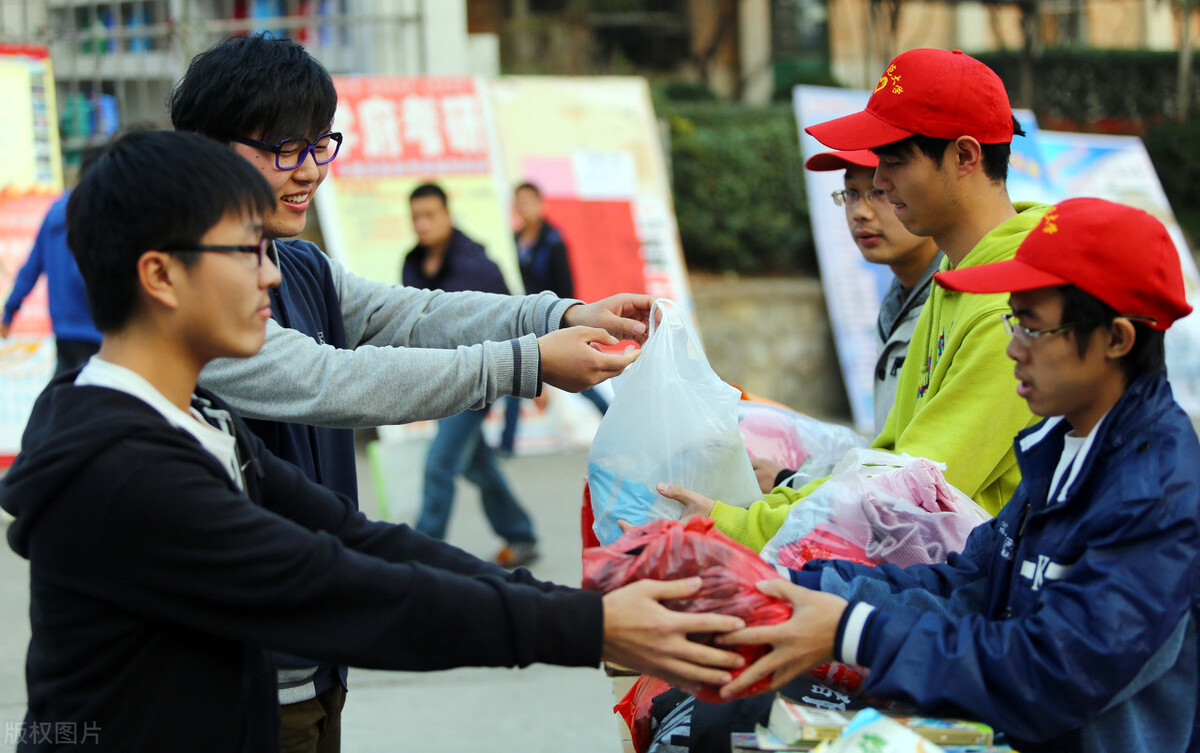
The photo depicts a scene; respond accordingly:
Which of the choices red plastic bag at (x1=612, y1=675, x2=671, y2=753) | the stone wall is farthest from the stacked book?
the stone wall

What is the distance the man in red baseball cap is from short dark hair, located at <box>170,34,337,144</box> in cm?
101

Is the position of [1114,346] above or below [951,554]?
above

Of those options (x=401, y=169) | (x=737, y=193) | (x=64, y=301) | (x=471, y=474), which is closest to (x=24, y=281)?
(x=64, y=301)

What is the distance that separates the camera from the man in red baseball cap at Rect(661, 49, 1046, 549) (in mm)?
2285

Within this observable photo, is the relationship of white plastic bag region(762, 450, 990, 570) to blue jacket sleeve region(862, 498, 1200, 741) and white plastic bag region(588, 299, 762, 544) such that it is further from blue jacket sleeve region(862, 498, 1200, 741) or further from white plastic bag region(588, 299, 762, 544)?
blue jacket sleeve region(862, 498, 1200, 741)

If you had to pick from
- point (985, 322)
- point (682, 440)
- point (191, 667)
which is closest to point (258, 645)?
point (191, 667)

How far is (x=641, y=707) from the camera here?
2301 millimetres

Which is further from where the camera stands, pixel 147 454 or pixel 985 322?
pixel 985 322

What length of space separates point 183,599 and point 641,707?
1.06 meters

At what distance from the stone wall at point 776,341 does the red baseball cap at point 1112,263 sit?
292 inches

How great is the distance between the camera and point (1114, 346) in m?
1.74

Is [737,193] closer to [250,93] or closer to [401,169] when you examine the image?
[401,169]

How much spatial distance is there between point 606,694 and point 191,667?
9.81ft

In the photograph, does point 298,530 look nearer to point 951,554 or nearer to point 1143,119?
point 951,554
